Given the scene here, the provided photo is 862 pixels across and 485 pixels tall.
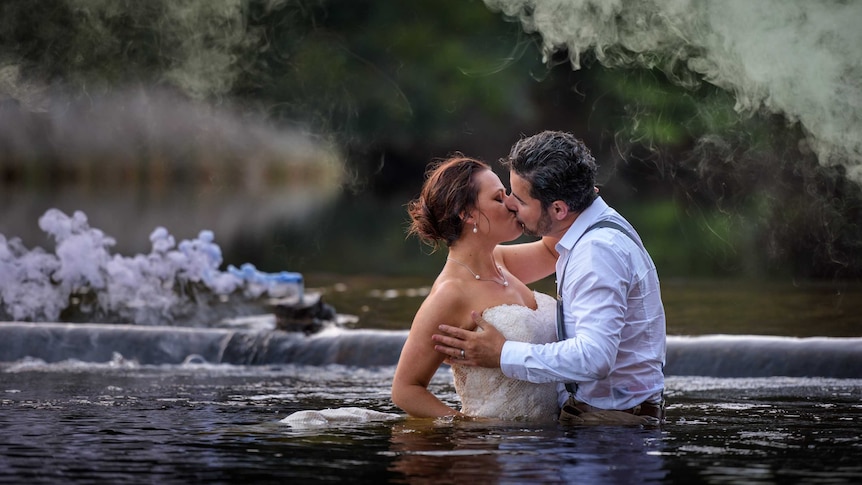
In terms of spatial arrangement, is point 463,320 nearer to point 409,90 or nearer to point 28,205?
point 28,205

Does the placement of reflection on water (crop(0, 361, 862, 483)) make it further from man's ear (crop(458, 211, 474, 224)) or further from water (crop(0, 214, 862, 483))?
man's ear (crop(458, 211, 474, 224))

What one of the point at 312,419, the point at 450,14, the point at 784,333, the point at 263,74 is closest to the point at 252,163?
the point at 263,74

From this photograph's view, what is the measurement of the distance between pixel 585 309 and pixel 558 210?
0.53 meters

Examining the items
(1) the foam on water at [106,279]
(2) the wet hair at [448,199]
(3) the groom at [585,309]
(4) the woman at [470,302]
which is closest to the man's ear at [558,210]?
(3) the groom at [585,309]

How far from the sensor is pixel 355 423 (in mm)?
6465

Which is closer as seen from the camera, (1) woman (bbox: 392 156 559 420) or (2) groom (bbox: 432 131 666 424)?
(2) groom (bbox: 432 131 666 424)

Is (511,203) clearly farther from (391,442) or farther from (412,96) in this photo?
(412,96)

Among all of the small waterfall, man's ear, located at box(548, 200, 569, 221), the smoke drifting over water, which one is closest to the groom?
man's ear, located at box(548, 200, 569, 221)

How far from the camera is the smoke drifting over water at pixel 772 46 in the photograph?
9.92 metres

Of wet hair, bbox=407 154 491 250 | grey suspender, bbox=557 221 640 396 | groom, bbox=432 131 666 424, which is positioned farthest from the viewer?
wet hair, bbox=407 154 491 250

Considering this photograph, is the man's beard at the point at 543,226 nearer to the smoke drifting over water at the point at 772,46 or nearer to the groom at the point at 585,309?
the groom at the point at 585,309

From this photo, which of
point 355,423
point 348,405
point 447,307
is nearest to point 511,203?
point 447,307

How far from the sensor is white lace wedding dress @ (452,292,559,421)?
617 cm

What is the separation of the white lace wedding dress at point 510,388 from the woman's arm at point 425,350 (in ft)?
0.50
